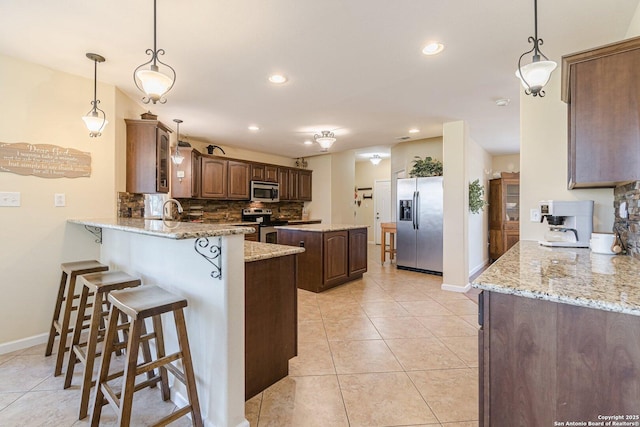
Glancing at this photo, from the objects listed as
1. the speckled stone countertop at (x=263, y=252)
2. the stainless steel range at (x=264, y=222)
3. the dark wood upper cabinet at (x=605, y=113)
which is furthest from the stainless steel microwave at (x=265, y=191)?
the dark wood upper cabinet at (x=605, y=113)

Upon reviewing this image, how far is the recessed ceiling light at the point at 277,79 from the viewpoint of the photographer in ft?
8.74

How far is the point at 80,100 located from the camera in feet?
8.73

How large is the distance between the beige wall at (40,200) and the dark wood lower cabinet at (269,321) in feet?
6.69

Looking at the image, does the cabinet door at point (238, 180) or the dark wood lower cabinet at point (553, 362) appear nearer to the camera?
the dark wood lower cabinet at point (553, 362)

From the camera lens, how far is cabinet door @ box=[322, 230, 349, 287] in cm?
394

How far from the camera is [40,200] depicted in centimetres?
247

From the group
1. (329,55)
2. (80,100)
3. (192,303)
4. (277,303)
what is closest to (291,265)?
(277,303)

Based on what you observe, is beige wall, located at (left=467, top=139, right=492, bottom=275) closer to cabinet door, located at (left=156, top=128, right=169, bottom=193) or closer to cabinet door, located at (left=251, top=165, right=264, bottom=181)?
cabinet door, located at (left=251, top=165, right=264, bottom=181)

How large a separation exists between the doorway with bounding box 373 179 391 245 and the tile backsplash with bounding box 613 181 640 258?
20.8ft

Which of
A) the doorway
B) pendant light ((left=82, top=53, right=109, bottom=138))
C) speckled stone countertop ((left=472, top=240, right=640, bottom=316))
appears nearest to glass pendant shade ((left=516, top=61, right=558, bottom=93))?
speckled stone countertop ((left=472, top=240, right=640, bottom=316))

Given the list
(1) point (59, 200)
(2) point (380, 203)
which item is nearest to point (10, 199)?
(1) point (59, 200)

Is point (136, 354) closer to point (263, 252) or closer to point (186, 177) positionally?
point (263, 252)

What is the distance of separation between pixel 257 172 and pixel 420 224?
10.9 ft

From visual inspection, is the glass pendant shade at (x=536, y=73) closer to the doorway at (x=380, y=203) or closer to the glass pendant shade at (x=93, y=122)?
the glass pendant shade at (x=93, y=122)
